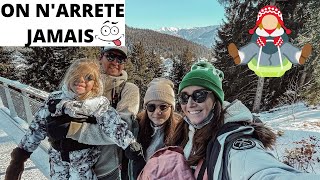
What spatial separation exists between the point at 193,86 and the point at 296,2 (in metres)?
16.8

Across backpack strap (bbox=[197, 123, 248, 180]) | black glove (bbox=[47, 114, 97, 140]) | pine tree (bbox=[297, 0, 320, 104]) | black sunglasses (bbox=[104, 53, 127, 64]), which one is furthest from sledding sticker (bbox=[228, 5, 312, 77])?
backpack strap (bbox=[197, 123, 248, 180])

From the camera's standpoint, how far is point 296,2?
1634cm

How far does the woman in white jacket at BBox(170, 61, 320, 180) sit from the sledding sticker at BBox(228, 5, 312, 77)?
35.9 ft

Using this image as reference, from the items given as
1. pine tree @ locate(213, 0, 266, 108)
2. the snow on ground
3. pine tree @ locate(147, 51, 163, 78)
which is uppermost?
pine tree @ locate(213, 0, 266, 108)

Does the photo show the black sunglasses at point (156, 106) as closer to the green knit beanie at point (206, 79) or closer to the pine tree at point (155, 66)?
the green knit beanie at point (206, 79)

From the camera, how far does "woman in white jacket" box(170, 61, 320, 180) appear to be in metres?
1.07

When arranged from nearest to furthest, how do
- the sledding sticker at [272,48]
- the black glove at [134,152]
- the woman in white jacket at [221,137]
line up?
the woman in white jacket at [221,137], the black glove at [134,152], the sledding sticker at [272,48]

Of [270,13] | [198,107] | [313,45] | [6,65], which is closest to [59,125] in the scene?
[198,107]

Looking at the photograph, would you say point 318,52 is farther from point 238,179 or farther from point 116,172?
point 238,179

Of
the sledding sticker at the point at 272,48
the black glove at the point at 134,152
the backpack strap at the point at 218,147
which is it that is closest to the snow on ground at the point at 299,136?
the black glove at the point at 134,152

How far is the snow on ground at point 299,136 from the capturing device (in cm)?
795

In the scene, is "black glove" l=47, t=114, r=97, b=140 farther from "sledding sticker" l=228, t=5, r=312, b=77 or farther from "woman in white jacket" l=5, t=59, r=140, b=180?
"sledding sticker" l=228, t=5, r=312, b=77

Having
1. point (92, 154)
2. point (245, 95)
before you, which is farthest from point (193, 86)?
point (245, 95)

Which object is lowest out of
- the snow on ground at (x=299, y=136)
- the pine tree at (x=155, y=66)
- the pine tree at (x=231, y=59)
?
the pine tree at (x=155, y=66)
